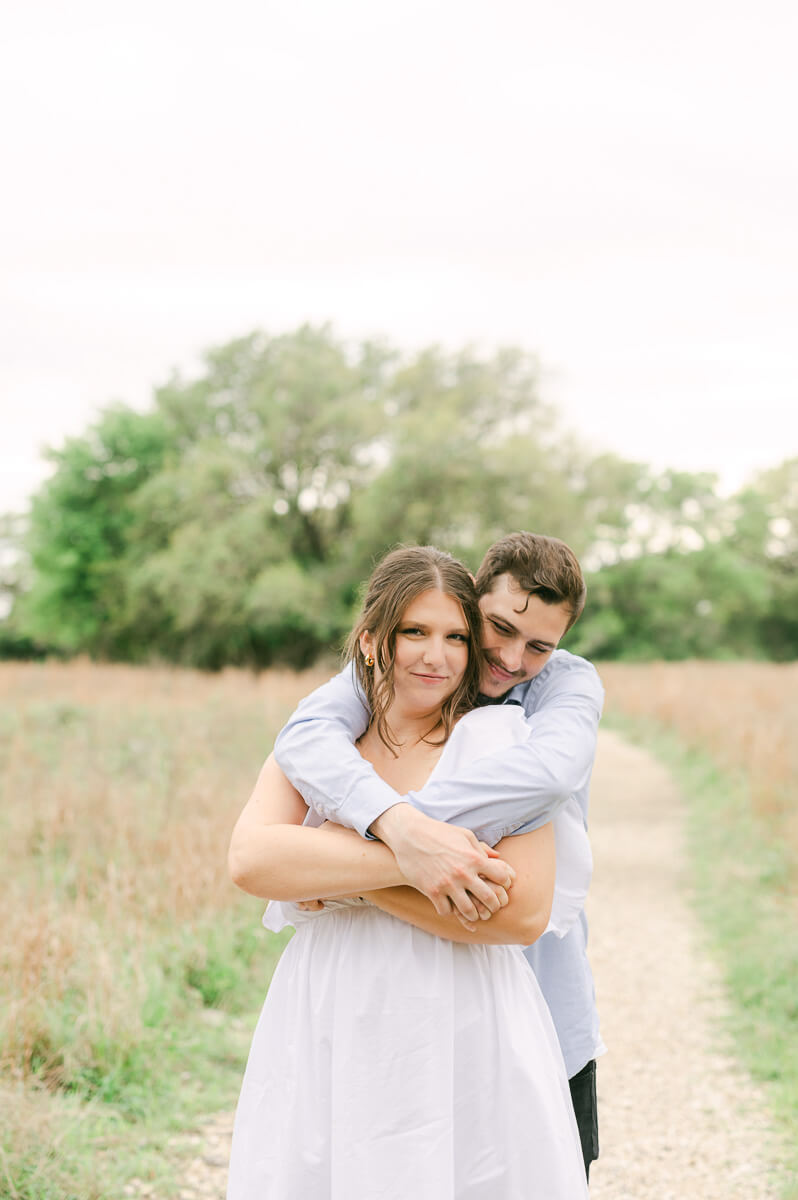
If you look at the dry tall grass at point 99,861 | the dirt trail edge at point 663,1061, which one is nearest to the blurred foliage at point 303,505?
the dry tall grass at point 99,861

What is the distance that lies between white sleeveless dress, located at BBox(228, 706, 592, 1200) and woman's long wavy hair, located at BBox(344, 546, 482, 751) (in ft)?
0.56

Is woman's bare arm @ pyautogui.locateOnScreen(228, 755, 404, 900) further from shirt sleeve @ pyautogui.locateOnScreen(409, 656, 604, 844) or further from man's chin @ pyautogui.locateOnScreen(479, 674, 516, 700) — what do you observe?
man's chin @ pyautogui.locateOnScreen(479, 674, 516, 700)

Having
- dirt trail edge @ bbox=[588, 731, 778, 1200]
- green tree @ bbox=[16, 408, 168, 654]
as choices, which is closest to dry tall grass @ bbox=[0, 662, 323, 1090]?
dirt trail edge @ bbox=[588, 731, 778, 1200]

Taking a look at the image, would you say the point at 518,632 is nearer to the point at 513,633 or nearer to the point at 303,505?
the point at 513,633

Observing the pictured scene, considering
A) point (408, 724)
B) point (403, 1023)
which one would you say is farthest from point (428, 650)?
point (403, 1023)

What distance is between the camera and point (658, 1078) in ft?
13.6

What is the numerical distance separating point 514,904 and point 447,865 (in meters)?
0.14

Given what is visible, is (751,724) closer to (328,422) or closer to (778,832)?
(778,832)

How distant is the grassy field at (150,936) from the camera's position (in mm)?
3254

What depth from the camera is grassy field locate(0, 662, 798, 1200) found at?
325cm

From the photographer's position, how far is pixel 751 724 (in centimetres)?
1077

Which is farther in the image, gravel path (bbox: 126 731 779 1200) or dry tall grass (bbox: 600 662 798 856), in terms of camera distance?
dry tall grass (bbox: 600 662 798 856)

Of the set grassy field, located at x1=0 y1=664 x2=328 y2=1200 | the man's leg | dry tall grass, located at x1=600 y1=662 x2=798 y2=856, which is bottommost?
dry tall grass, located at x1=600 y1=662 x2=798 y2=856

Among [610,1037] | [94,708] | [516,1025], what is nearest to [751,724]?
[610,1037]
